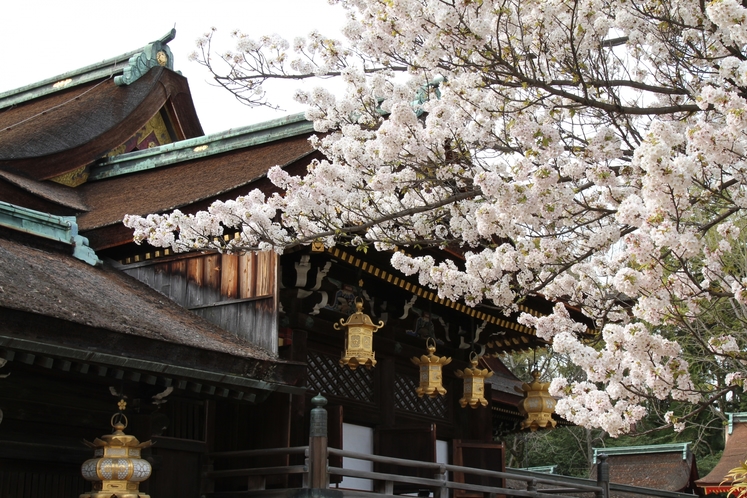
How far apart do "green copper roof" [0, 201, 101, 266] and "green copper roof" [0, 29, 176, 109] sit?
17.2ft

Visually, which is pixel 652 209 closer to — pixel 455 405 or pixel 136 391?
pixel 136 391

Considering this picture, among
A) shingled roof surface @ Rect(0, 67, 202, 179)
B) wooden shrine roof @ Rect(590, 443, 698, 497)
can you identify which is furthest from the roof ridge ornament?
wooden shrine roof @ Rect(590, 443, 698, 497)

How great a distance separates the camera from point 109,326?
711 cm

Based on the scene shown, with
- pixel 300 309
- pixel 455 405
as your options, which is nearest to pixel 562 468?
pixel 455 405

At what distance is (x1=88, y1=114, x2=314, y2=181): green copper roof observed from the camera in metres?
12.3

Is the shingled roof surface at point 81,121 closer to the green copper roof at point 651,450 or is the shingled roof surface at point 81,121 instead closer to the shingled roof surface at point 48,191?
the shingled roof surface at point 48,191

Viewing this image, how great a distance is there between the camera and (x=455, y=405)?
12797mm

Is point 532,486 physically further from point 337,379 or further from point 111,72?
point 111,72

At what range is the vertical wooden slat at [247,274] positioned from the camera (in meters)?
9.02

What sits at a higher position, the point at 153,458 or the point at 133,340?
the point at 133,340

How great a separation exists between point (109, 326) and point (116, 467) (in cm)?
117

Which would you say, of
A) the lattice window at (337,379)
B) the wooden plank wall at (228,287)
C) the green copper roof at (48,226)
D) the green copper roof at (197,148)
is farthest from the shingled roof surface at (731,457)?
the green copper roof at (48,226)

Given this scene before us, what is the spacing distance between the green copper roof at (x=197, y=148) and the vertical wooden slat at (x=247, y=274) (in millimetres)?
3428

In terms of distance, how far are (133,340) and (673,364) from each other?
394 centimetres
